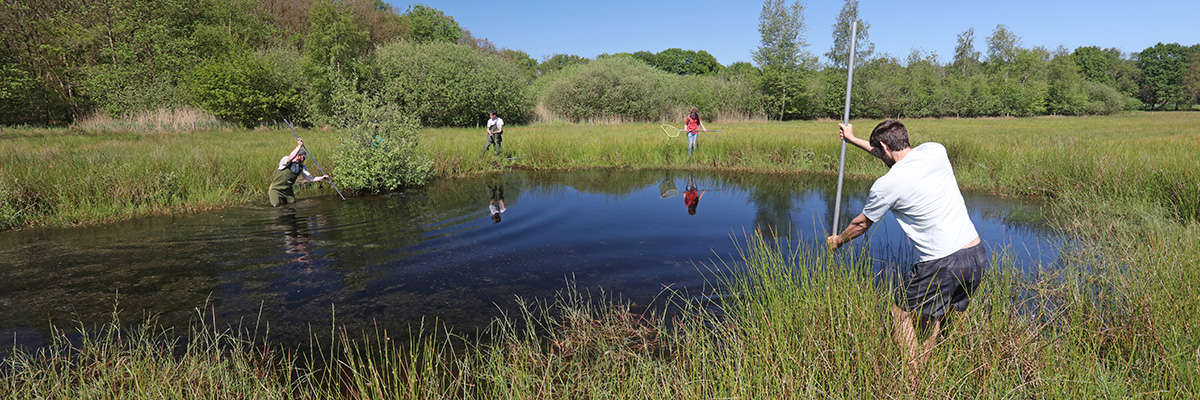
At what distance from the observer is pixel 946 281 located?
372 cm

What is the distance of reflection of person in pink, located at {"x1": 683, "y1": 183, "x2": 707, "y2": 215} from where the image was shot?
11.8 metres

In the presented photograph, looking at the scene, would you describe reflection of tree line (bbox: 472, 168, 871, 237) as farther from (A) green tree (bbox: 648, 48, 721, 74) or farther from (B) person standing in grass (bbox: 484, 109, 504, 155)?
(A) green tree (bbox: 648, 48, 721, 74)

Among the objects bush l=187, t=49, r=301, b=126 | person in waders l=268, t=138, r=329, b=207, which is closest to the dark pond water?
person in waders l=268, t=138, r=329, b=207

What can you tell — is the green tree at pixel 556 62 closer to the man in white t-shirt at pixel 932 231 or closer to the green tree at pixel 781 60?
the green tree at pixel 781 60

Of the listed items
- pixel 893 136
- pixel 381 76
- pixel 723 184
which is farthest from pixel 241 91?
pixel 893 136

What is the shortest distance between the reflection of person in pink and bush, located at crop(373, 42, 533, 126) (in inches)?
953

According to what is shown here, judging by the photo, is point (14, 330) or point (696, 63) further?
point (696, 63)

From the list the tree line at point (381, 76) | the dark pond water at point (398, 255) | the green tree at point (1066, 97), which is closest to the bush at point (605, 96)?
the tree line at point (381, 76)

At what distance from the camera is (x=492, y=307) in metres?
6.02

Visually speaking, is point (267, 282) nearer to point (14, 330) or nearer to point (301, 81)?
point (14, 330)

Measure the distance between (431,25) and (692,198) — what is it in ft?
191

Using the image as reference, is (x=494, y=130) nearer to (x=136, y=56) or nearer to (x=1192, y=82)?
(x=136, y=56)

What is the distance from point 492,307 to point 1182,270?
5.61 m

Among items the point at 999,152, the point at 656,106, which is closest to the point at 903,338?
the point at 999,152
